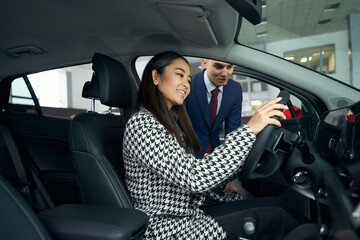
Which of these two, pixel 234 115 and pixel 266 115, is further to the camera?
pixel 234 115

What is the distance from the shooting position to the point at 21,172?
202cm

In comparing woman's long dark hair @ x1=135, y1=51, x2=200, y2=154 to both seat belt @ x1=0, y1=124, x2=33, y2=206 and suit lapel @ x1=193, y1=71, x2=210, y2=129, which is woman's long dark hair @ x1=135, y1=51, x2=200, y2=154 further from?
seat belt @ x1=0, y1=124, x2=33, y2=206

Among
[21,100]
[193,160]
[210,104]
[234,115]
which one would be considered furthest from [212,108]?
[21,100]

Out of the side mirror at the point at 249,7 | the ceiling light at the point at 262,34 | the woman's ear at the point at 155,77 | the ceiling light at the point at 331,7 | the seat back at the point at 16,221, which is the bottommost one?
the seat back at the point at 16,221

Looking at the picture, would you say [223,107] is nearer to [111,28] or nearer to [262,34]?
[262,34]

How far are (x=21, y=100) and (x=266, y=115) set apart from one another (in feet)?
6.72

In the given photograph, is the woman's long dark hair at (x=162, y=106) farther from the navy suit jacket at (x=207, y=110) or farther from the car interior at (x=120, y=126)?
the navy suit jacket at (x=207, y=110)

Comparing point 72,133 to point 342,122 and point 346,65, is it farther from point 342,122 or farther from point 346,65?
point 346,65

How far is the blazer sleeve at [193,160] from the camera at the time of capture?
3.54 feet

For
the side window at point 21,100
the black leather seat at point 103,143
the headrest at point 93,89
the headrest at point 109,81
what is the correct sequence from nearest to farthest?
1. the black leather seat at point 103,143
2. the headrest at point 109,81
3. the headrest at point 93,89
4. the side window at point 21,100

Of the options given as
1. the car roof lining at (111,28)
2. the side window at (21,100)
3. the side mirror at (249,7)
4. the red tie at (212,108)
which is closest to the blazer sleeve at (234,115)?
the red tie at (212,108)

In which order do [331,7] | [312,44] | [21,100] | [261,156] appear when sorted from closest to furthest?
[261,156] < [312,44] < [331,7] < [21,100]

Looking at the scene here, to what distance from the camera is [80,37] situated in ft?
5.38

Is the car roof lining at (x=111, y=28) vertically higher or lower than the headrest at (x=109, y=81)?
higher
